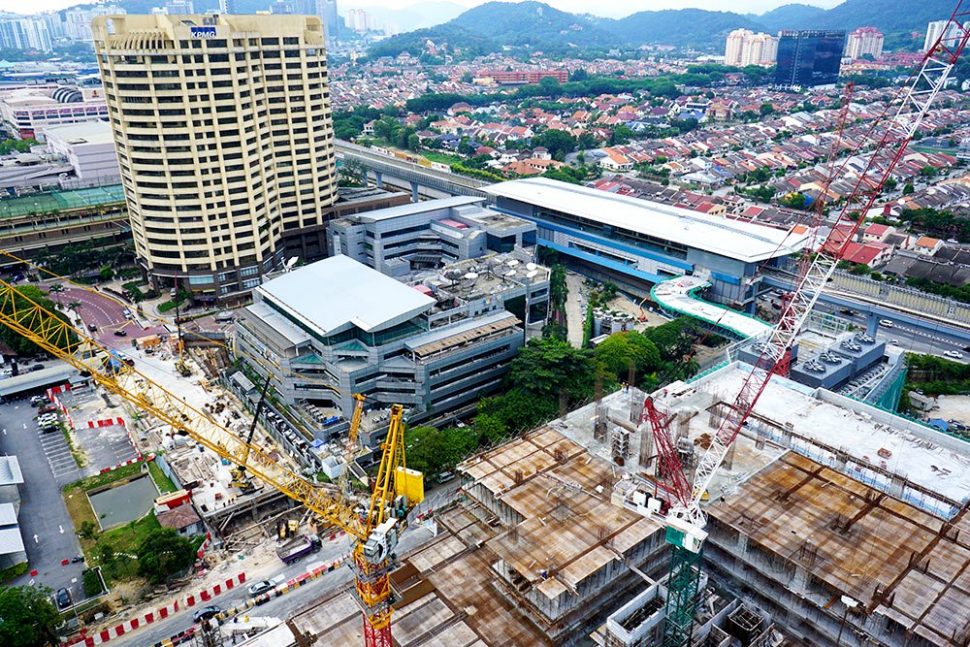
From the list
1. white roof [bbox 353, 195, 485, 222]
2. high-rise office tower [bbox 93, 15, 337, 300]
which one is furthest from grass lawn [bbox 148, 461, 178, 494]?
white roof [bbox 353, 195, 485, 222]

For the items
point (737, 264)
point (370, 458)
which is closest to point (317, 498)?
point (370, 458)

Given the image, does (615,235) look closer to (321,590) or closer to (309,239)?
(309,239)

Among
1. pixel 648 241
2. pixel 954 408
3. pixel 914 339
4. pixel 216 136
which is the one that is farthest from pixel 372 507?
pixel 914 339

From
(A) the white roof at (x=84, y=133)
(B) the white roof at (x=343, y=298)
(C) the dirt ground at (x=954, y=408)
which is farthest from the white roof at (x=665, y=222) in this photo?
(A) the white roof at (x=84, y=133)

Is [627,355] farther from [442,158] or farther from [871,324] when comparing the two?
[442,158]

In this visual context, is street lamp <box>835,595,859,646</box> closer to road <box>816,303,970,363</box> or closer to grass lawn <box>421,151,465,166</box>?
road <box>816,303,970,363</box>

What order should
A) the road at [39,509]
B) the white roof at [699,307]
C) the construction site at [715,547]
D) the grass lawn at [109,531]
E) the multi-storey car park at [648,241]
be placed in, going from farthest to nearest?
the multi-storey car park at [648,241], the white roof at [699,307], the road at [39,509], the grass lawn at [109,531], the construction site at [715,547]

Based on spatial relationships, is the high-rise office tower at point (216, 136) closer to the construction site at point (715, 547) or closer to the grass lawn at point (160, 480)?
the grass lawn at point (160, 480)
